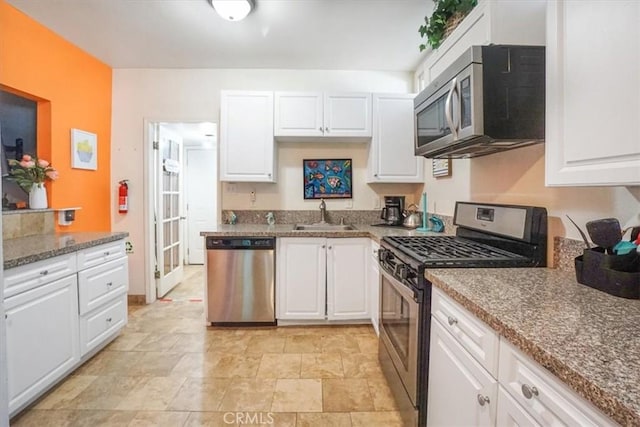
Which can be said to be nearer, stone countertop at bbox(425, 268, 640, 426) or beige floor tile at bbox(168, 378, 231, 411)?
stone countertop at bbox(425, 268, 640, 426)

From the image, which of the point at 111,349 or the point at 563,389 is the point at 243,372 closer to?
the point at 111,349

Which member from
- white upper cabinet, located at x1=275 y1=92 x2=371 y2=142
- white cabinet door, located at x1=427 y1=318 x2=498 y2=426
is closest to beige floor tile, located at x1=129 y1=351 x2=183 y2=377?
white cabinet door, located at x1=427 y1=318 x2=498 y2=426

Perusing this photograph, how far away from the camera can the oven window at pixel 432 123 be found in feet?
5.66

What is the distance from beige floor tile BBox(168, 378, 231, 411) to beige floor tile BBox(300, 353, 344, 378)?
53cm

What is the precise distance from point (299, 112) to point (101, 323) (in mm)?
2381

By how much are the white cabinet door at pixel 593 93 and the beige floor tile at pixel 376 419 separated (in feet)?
4.62

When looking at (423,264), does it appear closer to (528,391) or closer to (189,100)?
(528,391)

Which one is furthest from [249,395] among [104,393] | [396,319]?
[396,319]

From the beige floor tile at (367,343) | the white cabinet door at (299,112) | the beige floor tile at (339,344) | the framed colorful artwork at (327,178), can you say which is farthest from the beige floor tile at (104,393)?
the white cabinet door at (299,112)

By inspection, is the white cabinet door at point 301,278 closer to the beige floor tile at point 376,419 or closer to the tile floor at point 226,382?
the tile floor at point 226,382

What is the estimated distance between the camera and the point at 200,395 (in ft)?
6.21

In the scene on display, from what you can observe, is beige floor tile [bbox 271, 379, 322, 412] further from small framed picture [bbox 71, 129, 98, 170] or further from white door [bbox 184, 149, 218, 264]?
white door [bbox 184, 149, 218, 264]

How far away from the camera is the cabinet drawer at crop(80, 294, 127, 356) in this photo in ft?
6.95

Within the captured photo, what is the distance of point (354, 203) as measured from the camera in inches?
135
